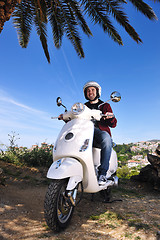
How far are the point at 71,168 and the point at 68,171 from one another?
0.06 metres

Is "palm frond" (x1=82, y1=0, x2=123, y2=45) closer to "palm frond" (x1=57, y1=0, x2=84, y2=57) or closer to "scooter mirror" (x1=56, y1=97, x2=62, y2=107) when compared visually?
"palm frond" (x1=57, y1=0, x2=84, y2=57)

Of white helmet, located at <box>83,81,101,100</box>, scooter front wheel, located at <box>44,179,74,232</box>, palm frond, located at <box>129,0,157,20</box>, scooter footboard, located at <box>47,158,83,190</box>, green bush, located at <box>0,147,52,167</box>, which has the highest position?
palm frond, located at <box>129,0,157,20</box>

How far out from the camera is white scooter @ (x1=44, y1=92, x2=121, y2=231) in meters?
2.03

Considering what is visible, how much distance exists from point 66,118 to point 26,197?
186 cm

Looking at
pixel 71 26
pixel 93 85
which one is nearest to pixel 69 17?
pixel 71 26

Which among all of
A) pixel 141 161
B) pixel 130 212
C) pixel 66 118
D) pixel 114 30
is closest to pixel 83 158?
pixel 66 118

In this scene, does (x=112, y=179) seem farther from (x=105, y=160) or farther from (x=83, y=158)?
(x=83, y=158)

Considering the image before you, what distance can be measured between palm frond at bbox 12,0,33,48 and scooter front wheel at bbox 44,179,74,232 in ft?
19.5

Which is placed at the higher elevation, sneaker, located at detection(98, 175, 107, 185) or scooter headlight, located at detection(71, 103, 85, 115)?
scooter headlight, located at detection(71, 103, 85, 115)

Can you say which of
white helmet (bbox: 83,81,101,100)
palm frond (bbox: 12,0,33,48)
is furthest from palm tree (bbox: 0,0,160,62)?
white helmet (bbox: 83,81,101,100)

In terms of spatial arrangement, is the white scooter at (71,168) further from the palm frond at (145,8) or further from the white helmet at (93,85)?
the palm frond at (145,8)

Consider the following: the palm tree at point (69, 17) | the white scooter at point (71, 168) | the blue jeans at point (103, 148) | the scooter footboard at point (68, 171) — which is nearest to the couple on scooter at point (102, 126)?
the blue jeans at point (103, 148)

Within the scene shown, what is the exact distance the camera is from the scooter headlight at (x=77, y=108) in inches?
104

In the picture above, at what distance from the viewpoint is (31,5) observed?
20.1 ft
